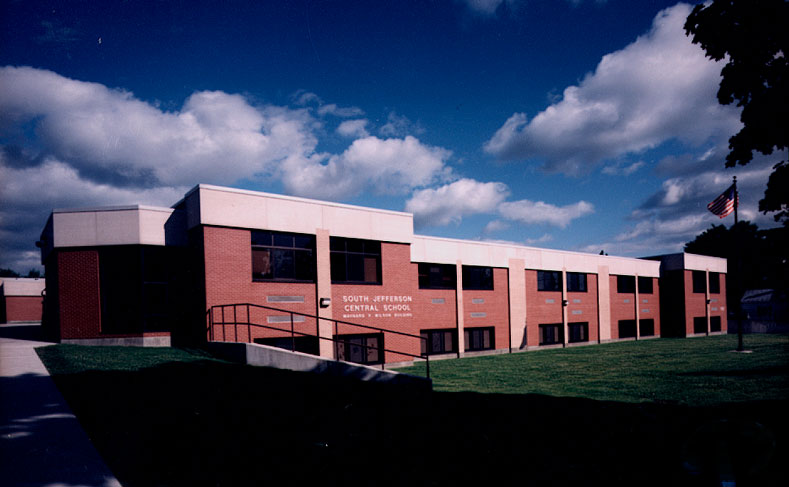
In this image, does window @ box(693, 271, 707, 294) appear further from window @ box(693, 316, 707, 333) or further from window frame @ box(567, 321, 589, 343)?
window frame @ box(567, 321, 589, 343)

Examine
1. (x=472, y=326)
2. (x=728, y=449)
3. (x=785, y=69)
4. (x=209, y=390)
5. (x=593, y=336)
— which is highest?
(x=785, y=69)

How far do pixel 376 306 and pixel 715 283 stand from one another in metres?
41.0

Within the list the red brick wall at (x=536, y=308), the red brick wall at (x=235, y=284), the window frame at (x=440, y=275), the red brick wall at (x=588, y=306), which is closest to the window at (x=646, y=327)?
the red brick wall at (x=588, y=306)

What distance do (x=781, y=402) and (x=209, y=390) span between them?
13.1 metres

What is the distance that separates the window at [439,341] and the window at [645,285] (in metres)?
23.1

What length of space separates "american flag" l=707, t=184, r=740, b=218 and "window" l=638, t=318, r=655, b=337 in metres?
18.5

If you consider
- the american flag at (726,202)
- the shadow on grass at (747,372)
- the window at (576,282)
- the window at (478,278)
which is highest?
A: the american flag at (726,202)

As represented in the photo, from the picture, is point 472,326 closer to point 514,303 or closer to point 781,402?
point 514,303

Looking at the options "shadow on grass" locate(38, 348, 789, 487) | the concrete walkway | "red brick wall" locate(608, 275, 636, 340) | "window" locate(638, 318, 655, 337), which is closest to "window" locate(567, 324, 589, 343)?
"red brick wall" locate(608, 275, 636, 340)

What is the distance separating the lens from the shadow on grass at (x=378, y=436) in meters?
5.27

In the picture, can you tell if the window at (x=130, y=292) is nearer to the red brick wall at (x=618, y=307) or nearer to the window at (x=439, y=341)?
the window at (x=439, y=341)

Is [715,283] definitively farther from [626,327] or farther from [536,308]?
[536,308]

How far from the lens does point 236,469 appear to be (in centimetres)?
545

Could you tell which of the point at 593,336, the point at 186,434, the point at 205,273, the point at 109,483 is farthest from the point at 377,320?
the point at 593,336
